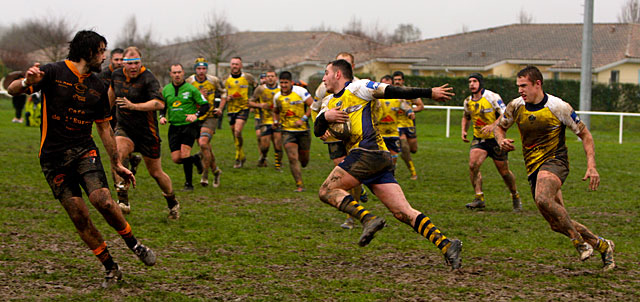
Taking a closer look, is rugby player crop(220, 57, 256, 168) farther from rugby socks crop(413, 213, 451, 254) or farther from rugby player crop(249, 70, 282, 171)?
rugby socks crop(413, 213, 451, 254)

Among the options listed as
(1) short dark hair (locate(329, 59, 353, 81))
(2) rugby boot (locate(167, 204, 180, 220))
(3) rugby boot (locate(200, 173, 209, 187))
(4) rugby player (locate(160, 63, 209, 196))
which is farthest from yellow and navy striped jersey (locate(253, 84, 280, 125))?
(1) short dark hair (locate(329, 59, 353, 81))

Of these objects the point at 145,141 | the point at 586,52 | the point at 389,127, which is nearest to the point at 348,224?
the point at 145,141

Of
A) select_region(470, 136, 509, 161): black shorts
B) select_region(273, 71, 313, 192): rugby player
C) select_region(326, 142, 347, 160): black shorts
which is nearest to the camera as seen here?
select_region(326, 142, 347, 160): black shorts

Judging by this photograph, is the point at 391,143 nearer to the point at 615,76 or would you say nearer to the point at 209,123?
the point at 209,123

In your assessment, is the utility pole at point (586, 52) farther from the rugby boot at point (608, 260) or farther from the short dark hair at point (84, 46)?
the short dark hair at point (84, 46)

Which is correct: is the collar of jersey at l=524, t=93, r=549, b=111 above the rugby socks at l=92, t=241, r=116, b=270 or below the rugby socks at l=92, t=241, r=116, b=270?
above

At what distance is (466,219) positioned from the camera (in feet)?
33.0

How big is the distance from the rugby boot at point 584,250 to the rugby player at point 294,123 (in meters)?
6.26

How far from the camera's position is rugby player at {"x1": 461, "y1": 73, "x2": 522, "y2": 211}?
35.9 feet

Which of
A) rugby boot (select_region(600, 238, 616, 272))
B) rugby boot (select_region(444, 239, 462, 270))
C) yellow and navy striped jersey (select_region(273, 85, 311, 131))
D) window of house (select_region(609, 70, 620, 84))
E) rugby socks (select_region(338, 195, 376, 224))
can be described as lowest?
rugby boot (select_region(600, 238, 616, 272))

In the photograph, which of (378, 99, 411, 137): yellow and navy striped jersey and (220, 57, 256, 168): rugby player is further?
(220, 57, 256, 168): rugby player

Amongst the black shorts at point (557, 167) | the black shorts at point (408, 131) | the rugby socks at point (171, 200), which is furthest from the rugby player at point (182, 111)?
the black shorts at point (557, 167)

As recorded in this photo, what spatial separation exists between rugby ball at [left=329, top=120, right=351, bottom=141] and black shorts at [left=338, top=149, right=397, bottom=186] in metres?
0.16

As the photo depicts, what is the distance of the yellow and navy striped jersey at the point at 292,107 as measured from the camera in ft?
43.4
